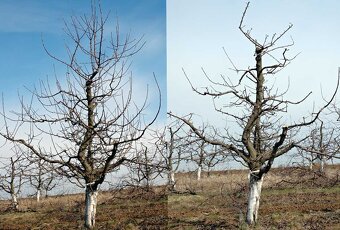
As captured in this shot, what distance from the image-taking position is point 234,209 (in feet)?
43.7

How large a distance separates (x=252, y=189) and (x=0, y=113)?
6178mm

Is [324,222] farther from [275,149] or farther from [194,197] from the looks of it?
[194,197]

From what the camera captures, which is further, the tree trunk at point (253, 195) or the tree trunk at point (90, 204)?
the tree trunk at point (253, 195)

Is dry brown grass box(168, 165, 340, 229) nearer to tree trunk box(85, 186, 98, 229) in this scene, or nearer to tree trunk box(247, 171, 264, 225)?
tree trunk box(247, 171, 264, 225)

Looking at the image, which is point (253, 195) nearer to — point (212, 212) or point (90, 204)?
point (212, 212)

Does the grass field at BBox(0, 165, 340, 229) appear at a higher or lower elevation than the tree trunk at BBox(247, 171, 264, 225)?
lower

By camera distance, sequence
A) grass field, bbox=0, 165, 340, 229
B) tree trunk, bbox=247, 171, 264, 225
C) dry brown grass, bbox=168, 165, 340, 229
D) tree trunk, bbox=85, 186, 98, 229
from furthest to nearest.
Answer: grass field, bbox=0, 165, 340, 229 < dry brown grass, bbox=168, 165, 340, 229 < tree trunk, bbox=247, 171, 264, 225 < tree trunk, bbox=85, 186, 98, 229

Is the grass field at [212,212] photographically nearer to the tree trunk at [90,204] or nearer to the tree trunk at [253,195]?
the tree trunk at [253,195]

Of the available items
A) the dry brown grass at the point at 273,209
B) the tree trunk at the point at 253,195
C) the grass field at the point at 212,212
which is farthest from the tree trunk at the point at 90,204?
the tree trunk at the point at 253,195

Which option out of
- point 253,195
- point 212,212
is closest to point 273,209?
point 212,212

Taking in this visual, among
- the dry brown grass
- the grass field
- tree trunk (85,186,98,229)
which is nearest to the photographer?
tree trunk (85,186,98,229)

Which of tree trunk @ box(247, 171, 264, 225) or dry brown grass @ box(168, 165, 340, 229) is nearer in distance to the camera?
tree trunk @ box(247, 171, 264, 225)

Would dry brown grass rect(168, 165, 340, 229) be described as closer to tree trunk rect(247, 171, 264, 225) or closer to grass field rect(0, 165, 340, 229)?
grass field rect(0, 165, 340, 229)

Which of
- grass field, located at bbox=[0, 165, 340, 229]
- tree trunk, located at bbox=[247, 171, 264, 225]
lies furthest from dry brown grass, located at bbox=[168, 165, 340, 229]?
tree trunk, located at bbox=[247, 171, 264, 225]
